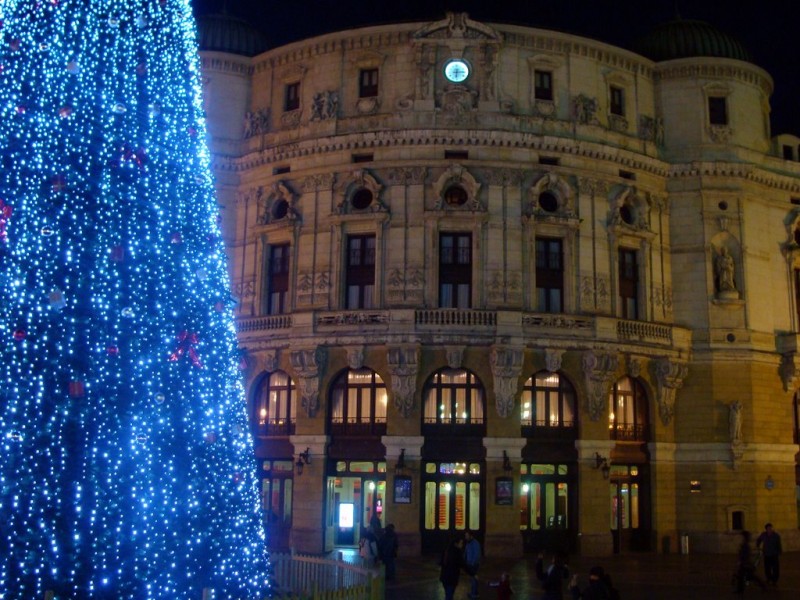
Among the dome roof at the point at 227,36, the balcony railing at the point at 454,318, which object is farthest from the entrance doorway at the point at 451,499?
the dome roof at the point at 227,36

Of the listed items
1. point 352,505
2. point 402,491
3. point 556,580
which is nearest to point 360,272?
point 402,491

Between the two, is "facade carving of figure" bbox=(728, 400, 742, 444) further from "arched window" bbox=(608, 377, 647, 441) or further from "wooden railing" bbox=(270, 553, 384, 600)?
"wooden railing" bbox=(270, 553, 384, 600)

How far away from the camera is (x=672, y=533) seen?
4169 cm

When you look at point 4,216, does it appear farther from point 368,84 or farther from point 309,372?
point 368,84

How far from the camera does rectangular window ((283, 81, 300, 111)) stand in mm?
43875

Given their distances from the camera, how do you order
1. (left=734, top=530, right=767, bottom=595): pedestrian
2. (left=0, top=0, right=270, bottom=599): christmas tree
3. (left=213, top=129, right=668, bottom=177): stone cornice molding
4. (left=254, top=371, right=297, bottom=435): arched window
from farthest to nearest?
1. (left=254, top=371, right=297, bottom=435): arched window
2. (left=213, top=129, right=668, bottom=177): stone cornice molding
3. (left=734, top=530, right=767, bottom=595): pedestrian
4. (left=0, top=0, right=270, bottom=599): christmas tree

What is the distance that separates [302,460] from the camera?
129ft

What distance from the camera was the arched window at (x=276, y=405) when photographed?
135 ft

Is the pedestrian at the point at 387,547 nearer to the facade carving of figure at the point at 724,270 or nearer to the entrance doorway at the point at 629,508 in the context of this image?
the entrance doorway at the point at 629,508

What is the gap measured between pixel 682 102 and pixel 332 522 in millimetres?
26567

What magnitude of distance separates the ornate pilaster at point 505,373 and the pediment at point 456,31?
14134 mm

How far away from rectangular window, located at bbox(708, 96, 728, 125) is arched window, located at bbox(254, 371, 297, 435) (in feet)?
80.7

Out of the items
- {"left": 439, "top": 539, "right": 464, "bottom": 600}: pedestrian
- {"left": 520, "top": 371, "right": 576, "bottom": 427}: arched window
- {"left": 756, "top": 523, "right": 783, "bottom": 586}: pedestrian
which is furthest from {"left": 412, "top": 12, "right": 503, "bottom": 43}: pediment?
{"left": 439, "top": 539, "right": 464, "bottom": 600}: pedestrian

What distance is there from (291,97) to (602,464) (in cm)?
2249
